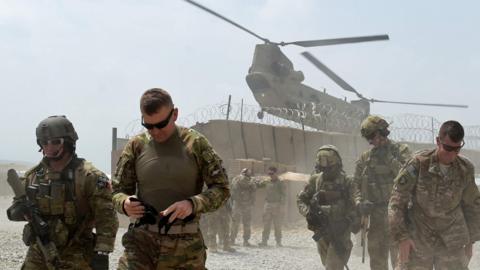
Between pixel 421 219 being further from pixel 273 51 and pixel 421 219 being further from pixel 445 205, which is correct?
pixel 273 51

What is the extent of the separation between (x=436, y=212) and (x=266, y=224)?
9120 mm

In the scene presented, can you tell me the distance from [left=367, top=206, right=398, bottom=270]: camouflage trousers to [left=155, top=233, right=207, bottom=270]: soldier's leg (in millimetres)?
3766

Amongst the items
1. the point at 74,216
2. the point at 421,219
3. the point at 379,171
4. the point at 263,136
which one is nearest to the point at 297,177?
the point at 263,136

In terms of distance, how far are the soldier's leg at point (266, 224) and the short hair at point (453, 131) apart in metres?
9.13

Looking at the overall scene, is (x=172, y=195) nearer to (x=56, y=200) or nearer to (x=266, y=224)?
(x=56, y=200)

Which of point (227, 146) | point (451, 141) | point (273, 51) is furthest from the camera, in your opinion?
point (273, 51)

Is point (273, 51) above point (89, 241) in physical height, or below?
above

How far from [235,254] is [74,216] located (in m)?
7.67

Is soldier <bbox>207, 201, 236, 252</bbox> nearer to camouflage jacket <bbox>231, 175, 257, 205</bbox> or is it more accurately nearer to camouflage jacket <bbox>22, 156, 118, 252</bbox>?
camouflage jacket <bbox>231, 175, 257, 205</bbox>

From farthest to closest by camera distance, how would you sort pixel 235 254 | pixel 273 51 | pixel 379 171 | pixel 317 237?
pixel 273 51, pixel 235 254, pixel 379 171, pixel 317 237

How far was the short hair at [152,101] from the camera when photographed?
10.6 ft

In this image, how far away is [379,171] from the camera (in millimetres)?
7074

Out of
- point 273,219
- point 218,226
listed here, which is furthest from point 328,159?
point 273,219

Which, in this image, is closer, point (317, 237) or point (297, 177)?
point (317, 237)
